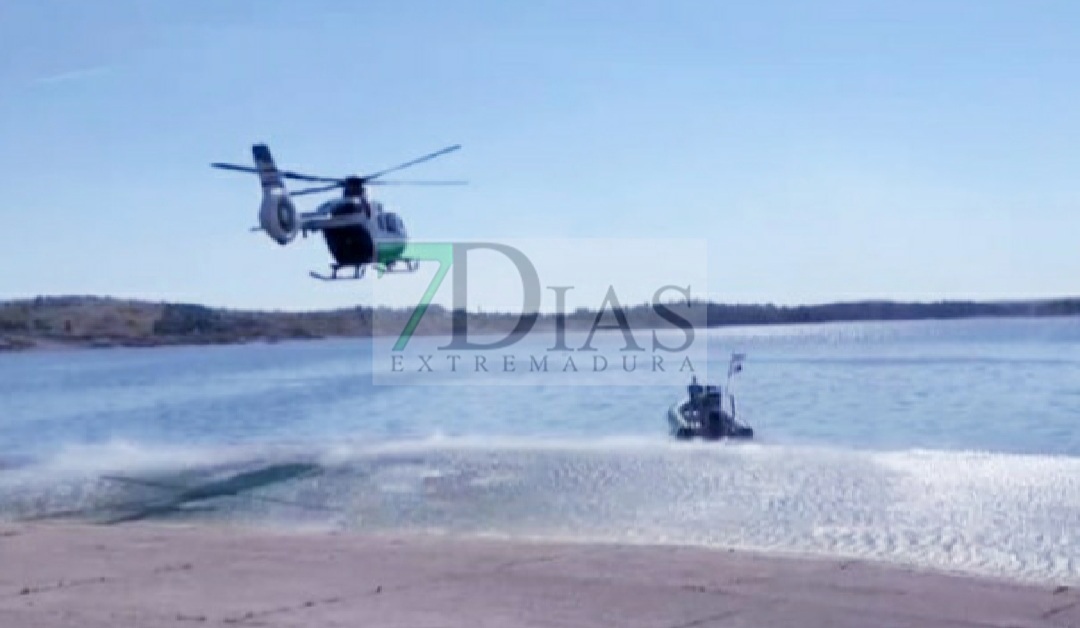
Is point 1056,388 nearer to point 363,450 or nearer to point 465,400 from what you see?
point 465,400

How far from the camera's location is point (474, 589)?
956cm

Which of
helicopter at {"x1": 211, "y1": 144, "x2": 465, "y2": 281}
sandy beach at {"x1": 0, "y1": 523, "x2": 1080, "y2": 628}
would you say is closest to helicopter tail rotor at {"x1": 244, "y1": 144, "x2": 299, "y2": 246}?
helicopter at {"x1": 211, "y1": 144, "x2": 465, "y2": 281}

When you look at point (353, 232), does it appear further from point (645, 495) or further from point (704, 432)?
point (704, 432)

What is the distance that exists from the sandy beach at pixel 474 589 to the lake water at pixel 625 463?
9.95ft

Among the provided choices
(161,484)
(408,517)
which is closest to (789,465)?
(408,517)

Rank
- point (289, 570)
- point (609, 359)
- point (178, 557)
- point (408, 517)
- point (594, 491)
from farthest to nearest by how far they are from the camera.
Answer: point (609, 359) → point (594, 491) → point (408, 517) → point (178, 557) → point (289, 570)

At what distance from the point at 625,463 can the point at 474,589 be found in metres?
15.3

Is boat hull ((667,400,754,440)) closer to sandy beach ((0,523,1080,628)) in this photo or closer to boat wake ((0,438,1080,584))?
boat wake ((0,438,1080,584))

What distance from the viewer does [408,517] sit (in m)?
17.9

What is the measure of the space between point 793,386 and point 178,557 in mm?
43864

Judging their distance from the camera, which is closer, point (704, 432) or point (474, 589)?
point (474, 589)

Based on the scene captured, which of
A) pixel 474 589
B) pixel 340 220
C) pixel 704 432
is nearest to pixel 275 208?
pixel 340 220

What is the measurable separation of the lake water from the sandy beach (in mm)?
3032

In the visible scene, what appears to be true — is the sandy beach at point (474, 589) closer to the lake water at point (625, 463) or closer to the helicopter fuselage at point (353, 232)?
the lake water at point (625, 463)
